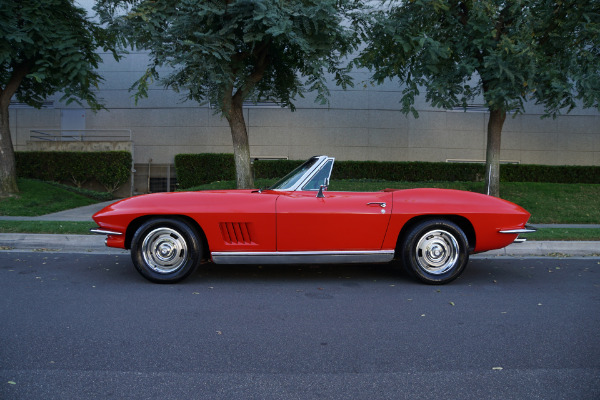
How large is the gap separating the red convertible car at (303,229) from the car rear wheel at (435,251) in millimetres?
11

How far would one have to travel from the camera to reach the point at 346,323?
368 cm

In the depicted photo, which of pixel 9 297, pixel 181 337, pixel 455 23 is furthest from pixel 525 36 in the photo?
pixel 9 297

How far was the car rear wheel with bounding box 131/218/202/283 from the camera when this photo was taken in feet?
15.9

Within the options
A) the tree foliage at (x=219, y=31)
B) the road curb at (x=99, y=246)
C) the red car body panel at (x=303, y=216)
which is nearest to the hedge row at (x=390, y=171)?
the tree foliage at (x=219, y=31)

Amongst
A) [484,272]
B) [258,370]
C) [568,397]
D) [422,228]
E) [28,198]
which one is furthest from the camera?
[28,198]

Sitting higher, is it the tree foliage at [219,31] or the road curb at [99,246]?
the tree foliage at [219,31]

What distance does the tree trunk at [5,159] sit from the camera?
12173 mm

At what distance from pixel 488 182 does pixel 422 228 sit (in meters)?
6.87

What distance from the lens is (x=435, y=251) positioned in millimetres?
4988

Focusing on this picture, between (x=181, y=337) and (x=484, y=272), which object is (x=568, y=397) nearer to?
(x=181, y=337)

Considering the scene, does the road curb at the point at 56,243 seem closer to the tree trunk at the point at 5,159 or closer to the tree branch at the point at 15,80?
the tree trunk at the point at 5,159

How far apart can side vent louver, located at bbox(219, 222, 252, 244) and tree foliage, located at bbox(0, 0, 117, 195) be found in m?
7.92

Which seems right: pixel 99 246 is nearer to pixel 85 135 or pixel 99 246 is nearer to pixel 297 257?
pixel 297 257

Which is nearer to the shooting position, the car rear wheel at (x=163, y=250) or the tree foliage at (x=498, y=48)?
the car rear wheel at (x=163, y=250)
